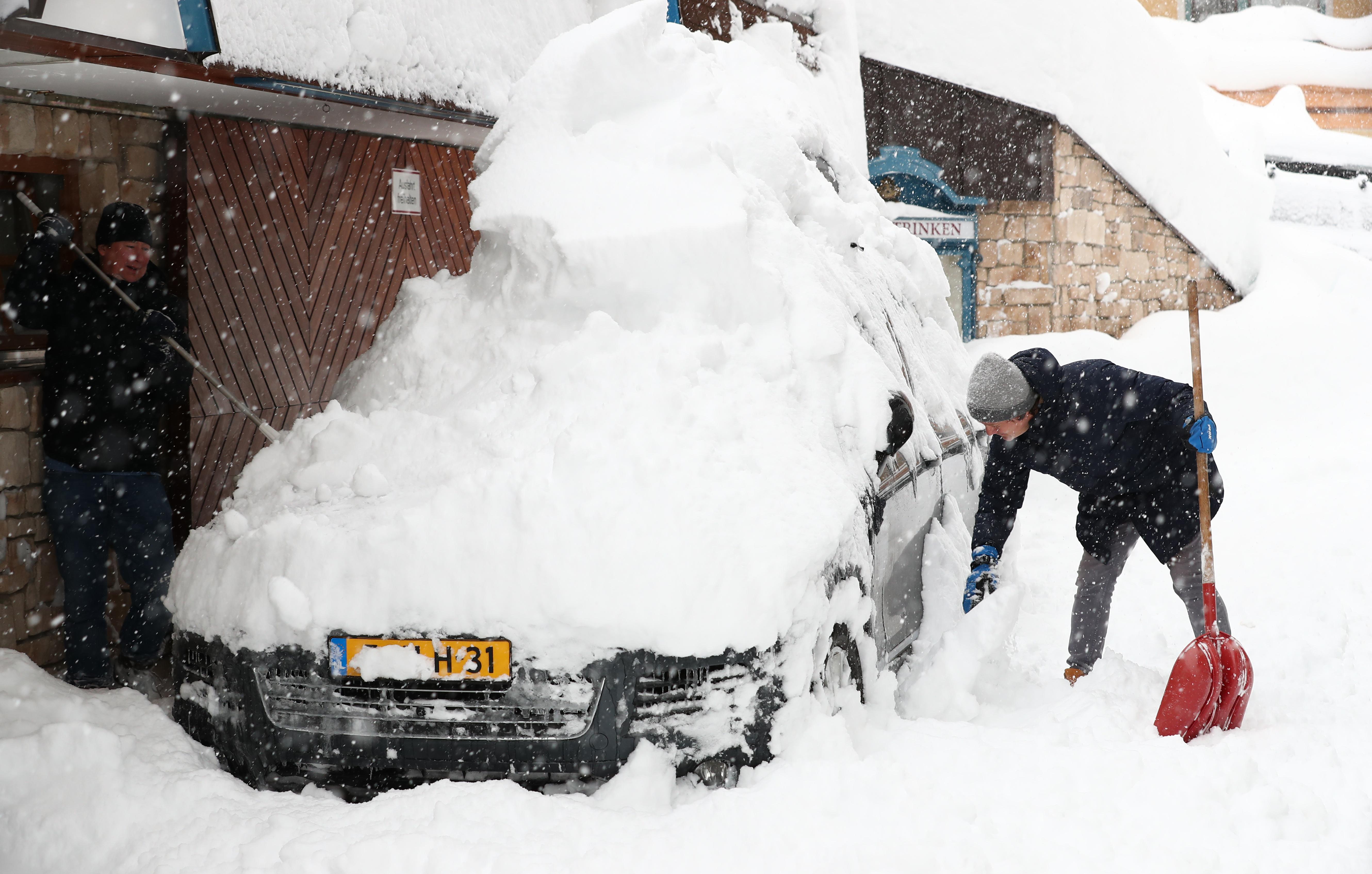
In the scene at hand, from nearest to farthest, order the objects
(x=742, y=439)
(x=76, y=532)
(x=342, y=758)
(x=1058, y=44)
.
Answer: (x=342, y=758), (x=742, y=439), (x=76, y=532), (x=1058, y=44)

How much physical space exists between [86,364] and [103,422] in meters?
0.24

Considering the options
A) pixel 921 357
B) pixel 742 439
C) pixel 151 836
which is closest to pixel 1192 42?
pixel 921 357

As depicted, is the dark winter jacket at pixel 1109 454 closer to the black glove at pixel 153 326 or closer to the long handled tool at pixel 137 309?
the long handled tool at pixel 137 309

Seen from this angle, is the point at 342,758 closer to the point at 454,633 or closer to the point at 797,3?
the point at 454,633

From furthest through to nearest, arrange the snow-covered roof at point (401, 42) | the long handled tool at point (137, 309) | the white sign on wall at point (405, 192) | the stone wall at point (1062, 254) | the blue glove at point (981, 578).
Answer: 1. the stone wall at point (1062, 254)
2. the white sign on wall at point (405, 192)
3. the snow-covered roof at point (401, 42)
4. the long handled tool at point (137, 309)
5. the blue glove at point (981, 578)

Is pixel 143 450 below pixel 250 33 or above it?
below

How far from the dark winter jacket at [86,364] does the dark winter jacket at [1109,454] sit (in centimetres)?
341

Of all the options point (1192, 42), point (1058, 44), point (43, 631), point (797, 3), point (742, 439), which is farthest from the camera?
point (1192, 42)

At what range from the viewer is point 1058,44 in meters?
11.7

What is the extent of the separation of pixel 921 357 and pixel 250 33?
3389mm

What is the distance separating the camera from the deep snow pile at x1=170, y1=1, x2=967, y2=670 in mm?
2924

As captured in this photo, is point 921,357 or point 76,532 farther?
point 921,357

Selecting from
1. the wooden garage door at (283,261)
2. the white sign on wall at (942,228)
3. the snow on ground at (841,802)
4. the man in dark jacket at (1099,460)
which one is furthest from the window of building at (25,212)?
the white sign on wall at (942,228)

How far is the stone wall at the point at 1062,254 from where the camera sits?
11602 mm
